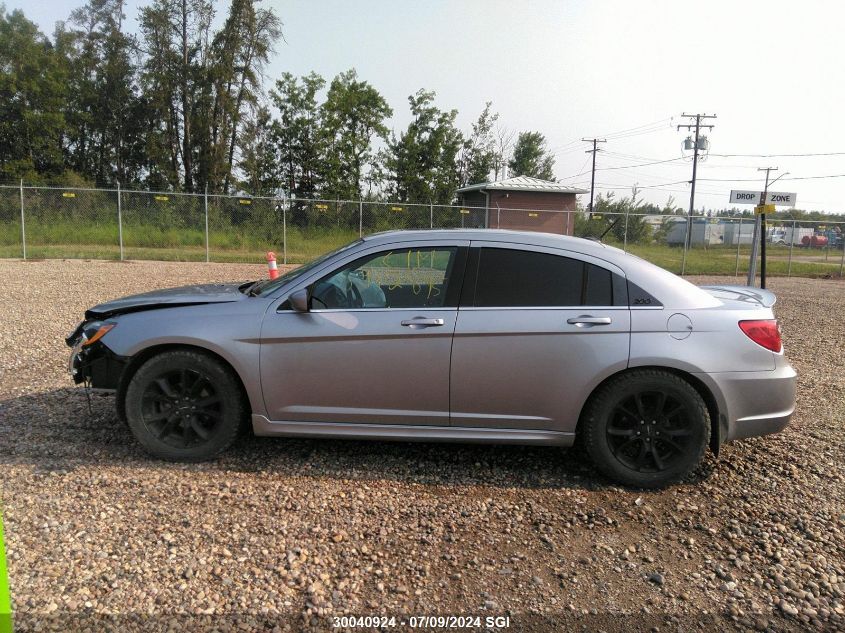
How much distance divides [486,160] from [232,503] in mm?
38688

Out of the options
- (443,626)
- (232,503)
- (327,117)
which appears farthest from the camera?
(327,117)

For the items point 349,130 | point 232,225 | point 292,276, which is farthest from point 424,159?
point 292,276

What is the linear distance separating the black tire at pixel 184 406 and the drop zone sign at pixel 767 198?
358 inches

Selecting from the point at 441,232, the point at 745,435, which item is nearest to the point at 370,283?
the point at 441,232

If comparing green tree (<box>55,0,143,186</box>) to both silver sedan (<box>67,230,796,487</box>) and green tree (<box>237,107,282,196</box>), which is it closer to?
green tree (<box>237,107,282,196</box>)

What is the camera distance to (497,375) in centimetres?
409

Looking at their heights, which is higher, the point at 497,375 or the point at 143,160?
the point at 143,160

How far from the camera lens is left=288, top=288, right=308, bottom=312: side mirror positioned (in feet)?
13.6

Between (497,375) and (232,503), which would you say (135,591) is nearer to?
(232,503)

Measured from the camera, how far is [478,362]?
409 centimetres

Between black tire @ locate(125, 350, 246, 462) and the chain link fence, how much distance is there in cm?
1746

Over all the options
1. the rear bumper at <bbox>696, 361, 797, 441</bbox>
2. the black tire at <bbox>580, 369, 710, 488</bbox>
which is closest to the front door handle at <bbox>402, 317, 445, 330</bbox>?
the black tire at <bbox>580, 369, 710, 488</bbox>

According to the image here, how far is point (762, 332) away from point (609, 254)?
42.6 inches

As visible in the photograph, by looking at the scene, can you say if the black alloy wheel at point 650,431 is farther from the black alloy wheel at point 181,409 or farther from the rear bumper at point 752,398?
the black alloy wheel at point 181,409
